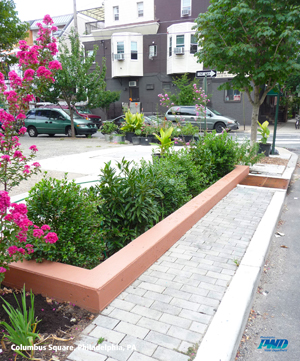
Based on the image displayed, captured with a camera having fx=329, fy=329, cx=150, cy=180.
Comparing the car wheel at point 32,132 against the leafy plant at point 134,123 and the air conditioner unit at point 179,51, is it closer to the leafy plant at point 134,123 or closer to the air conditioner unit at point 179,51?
the leafy plant at point 134,123

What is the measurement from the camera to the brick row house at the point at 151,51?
3019 centimetres

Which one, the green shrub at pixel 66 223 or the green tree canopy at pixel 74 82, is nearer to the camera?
the green shrub at pixel 66 223

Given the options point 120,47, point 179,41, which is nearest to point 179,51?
point 179,41

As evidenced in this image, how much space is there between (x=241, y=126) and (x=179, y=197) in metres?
25.4

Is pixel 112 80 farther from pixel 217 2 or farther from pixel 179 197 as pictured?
pixel 179 197

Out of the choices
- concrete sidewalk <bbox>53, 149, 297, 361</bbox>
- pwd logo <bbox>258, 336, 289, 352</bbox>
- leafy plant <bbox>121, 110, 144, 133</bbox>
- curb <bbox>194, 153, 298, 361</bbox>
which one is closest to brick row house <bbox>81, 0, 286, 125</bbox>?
leafy plant <bbox>121, 110, 144, 133</bbox>

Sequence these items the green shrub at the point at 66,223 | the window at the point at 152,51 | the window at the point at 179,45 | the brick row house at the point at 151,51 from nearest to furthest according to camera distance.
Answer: the green shrub at the point at 66,223, the brick row house at the point at 151,51, the window at the point at 179,45, the window at the point at 152,51

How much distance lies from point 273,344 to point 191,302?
0.79 m

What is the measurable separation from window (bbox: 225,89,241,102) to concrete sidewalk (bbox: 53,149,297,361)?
1053 inches

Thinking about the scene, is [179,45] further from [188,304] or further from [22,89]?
[188,304]

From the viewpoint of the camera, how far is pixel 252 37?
393 inches

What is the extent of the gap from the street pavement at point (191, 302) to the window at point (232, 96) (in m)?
26.3

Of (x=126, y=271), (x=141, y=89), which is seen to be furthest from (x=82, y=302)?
(x=141, y=89)

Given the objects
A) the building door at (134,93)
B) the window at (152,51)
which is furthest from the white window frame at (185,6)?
the building door at (134,93)
